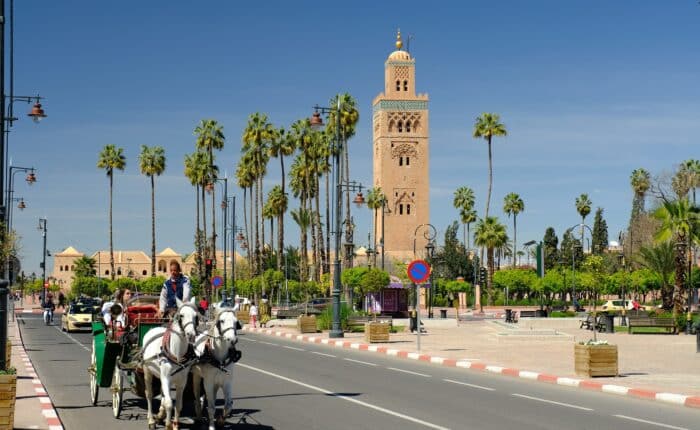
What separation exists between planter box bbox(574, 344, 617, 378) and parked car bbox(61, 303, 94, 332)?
28560 millimetres

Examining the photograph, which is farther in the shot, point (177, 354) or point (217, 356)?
point (177, 354)

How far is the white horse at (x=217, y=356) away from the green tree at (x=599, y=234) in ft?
412

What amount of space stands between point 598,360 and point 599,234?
12041 centimetres

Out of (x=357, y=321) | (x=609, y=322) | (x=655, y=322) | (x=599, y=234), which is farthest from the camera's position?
(x=599, y=234)

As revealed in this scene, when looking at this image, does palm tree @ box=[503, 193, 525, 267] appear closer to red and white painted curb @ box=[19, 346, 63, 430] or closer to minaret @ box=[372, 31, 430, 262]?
minaret @ box=[372, 31, 430, 262]

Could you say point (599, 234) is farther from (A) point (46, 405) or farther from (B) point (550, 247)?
(A) point (46, 405)

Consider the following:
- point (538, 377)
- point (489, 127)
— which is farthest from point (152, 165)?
point (538, 377)

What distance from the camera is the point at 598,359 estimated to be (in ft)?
66.3

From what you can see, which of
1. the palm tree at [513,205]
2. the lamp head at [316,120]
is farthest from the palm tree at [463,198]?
the lamp head at [316,120]

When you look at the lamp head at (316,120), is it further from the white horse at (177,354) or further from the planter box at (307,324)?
the white horse at (177,354)

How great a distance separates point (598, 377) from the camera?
20.3 m

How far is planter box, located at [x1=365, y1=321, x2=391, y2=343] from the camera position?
34.1 meters

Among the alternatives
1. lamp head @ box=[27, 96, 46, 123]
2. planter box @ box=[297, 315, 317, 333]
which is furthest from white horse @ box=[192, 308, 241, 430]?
planter box @ box=[297, 315, 317, 333]

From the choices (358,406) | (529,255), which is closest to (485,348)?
(358,406)
